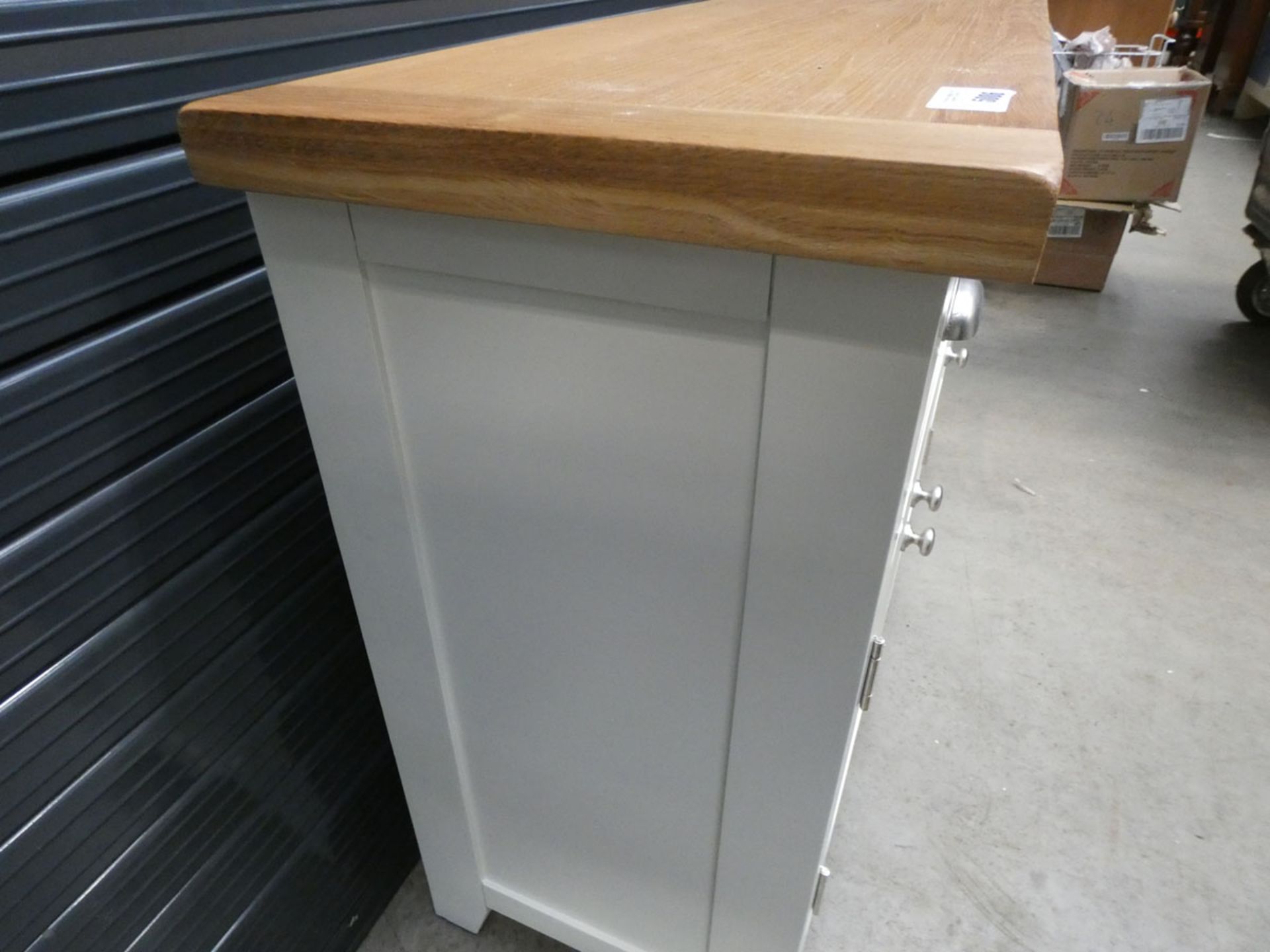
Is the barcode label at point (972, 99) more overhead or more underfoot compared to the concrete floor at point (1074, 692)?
more overhead

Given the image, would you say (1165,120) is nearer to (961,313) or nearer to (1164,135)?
(1164,135)

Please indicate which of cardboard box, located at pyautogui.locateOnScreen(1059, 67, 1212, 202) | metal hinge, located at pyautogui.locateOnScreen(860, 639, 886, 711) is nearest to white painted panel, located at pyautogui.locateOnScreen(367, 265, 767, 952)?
metal hinge, located at pyautogui.locateOnScreen(860, 639, 886, 711)

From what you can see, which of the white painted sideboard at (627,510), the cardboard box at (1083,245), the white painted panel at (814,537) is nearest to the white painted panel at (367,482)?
the white painted sideboard at (627,510)

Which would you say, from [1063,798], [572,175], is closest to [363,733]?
[572,175]

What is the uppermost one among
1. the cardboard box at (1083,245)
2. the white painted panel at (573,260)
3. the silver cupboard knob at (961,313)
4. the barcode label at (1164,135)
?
the white painted panel at (573,260)

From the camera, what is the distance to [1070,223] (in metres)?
2.51

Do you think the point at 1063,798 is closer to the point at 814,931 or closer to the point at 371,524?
the point at 814,931

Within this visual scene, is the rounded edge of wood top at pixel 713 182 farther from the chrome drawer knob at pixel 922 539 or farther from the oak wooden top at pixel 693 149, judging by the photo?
the chrome drawer knob at pixel 922 539

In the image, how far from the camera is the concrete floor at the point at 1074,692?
1.00 metres

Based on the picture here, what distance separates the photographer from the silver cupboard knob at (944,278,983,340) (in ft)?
1.60

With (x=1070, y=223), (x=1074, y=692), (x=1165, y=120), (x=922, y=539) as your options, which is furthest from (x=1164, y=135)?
(x=922, y=539)

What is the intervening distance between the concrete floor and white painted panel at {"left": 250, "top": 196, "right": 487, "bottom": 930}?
34 cm

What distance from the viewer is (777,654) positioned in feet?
1.73

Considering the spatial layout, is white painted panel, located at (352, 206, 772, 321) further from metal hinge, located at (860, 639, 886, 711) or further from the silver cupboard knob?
metal hinge, located at (860, 639, 886, 711)
